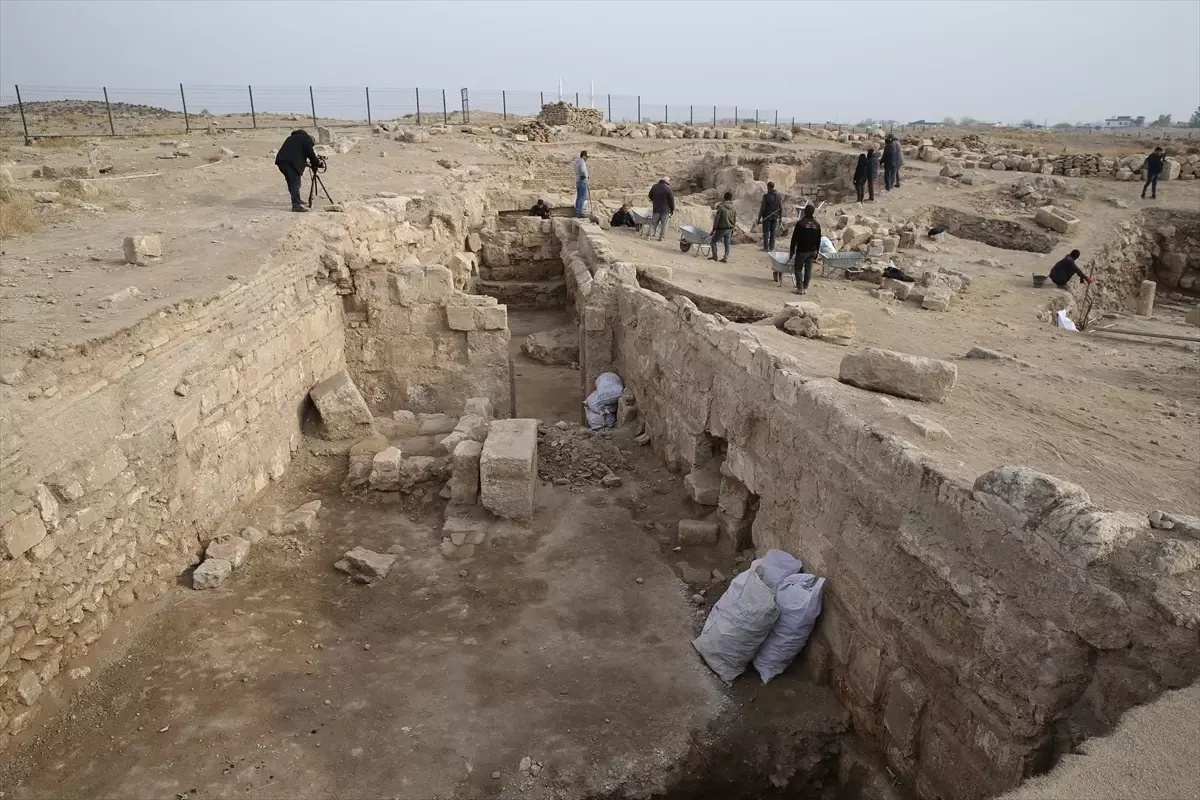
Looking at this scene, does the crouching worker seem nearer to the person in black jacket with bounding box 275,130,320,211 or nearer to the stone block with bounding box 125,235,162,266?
the person in black jacket with bounding box 275,130,320,211

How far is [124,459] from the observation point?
5.17 meters

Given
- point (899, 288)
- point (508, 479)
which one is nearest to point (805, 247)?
point (899, 288)

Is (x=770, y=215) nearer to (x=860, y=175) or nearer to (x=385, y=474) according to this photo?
(x=860, y=175)

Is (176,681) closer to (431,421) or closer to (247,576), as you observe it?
(247,576)

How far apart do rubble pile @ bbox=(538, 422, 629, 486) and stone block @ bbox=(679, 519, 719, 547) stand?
129 cm

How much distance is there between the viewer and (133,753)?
427 centimetres

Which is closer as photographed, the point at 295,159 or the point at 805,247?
the point at 295,159

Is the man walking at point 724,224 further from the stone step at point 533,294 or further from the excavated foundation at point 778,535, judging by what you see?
the excavated foundation at point 778,535

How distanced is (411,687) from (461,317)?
5.03 meters

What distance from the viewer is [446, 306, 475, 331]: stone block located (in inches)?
353

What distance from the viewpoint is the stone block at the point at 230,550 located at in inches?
234

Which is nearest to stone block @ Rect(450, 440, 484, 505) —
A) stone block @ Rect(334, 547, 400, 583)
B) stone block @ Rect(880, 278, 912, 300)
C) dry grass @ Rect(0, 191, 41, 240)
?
stone block @ Rect(334, 547, 400, 583)

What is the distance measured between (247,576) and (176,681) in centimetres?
122

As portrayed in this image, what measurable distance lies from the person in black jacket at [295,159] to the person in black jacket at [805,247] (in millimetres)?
7083
